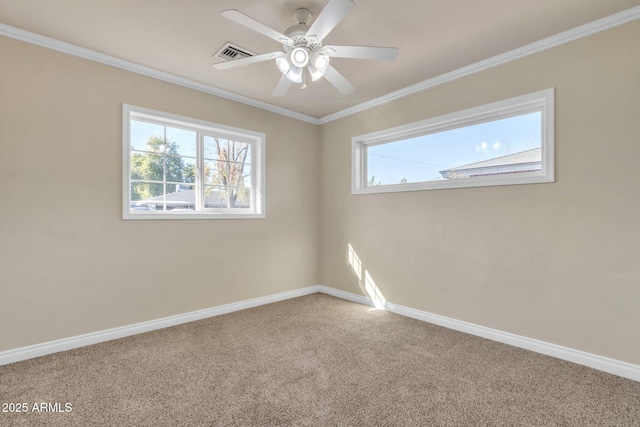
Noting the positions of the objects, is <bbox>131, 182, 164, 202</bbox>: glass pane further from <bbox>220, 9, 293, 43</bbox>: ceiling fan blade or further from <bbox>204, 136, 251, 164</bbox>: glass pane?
<bbox>220, 9, 293, 43</bbox>: ceiling fan blade

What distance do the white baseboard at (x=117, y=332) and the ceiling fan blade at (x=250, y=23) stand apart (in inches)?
110

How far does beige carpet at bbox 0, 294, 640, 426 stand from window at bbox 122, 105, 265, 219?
1325 mm

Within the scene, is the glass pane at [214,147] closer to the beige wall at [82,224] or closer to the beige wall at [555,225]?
the beige wall at [82,224]

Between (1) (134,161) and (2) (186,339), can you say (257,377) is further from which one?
(1) (134,161)

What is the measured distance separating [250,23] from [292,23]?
2.15 ft

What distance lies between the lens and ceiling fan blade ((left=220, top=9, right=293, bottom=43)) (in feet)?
5.14

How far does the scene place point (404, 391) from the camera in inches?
77.5

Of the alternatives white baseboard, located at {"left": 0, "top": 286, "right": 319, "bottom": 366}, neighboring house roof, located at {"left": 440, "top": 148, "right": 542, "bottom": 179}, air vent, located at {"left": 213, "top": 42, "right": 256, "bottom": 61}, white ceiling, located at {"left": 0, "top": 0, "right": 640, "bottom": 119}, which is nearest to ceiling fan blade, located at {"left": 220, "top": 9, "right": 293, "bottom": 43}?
white ceiling, located at {"left": 0, "top": 0, "right": 640, "bottom": 119}

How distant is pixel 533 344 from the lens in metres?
2.54

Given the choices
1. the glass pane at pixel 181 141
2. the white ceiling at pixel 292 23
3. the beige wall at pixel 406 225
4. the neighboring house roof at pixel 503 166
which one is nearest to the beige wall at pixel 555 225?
the beige wall at pixel 406 225

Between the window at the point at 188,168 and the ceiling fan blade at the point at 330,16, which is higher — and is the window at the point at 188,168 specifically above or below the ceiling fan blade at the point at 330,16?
below

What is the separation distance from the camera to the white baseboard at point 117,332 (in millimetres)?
2367

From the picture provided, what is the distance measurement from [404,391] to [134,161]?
3082 mm

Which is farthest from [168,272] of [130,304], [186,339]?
[186,339]
